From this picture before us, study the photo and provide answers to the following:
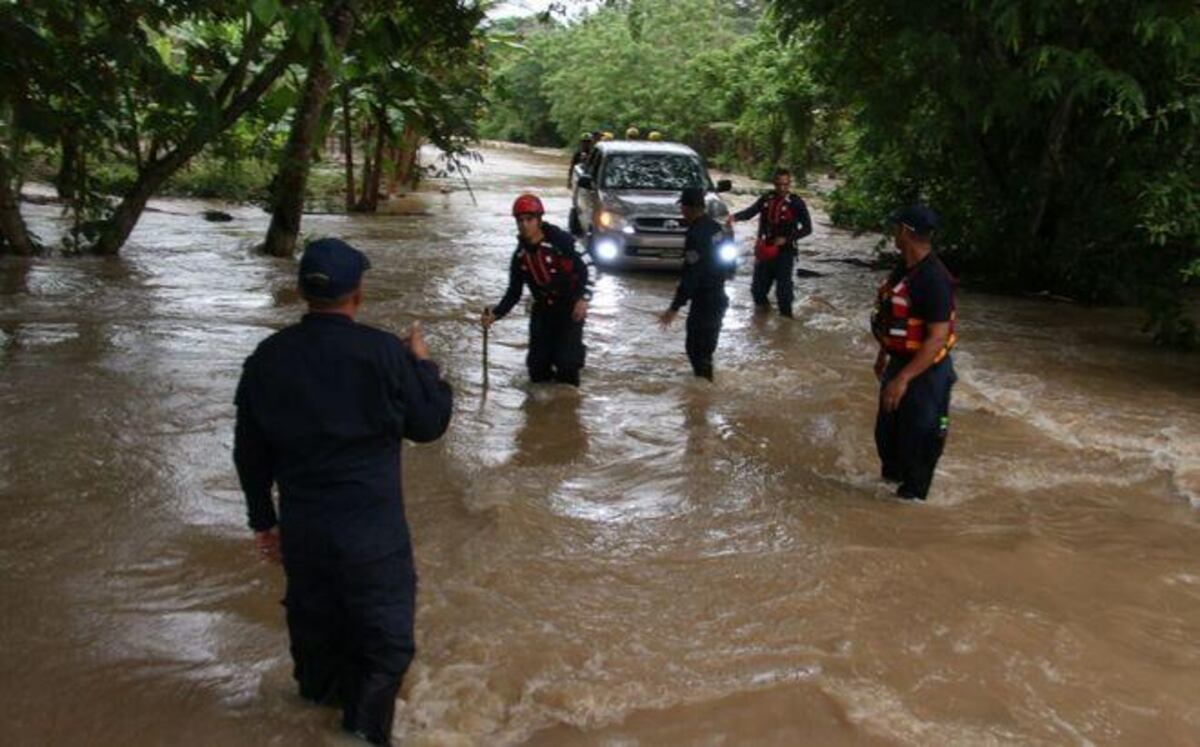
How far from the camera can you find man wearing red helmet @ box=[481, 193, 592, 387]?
7078 mm

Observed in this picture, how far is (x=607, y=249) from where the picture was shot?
13.6 meters

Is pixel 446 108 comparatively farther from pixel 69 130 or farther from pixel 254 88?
pixel 69 130

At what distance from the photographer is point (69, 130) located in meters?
12.2

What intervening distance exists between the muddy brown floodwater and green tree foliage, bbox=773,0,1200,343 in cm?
169

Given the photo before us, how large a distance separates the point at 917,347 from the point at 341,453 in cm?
344

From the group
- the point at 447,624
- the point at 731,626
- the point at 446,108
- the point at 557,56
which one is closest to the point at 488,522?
the point at 447,624

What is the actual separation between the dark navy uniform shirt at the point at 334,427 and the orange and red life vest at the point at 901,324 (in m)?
3.10

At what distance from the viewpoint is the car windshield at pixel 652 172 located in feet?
46.4

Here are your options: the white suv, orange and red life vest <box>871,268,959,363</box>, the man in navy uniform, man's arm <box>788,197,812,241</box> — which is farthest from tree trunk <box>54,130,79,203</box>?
orange and red life vest <box>871,268,959,363</box>

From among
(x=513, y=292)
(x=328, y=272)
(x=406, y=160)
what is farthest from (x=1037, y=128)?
(x=406, y=160)

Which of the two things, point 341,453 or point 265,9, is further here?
point 265,9

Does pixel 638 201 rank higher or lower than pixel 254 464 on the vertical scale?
higher

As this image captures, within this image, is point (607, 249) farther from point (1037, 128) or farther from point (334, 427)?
point (334, 427)

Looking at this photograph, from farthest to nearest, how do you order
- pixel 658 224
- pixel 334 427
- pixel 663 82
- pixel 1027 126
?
pixel 663 82 < pixel 658 224 < pixel 1027 126 < pixel 334 427
